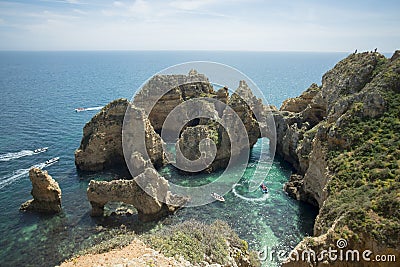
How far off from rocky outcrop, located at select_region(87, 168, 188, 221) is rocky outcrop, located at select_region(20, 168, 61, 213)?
14.1ft

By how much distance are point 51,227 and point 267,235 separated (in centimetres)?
2187

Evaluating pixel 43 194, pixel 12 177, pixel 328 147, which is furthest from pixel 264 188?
pixel 12 177

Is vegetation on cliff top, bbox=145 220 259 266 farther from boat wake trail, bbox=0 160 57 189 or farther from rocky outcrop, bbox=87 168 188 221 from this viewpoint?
boat wake trail, bbox=0 160 57 189

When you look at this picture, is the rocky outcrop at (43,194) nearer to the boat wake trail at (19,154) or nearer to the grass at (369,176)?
the boat wake trail at (19,154)

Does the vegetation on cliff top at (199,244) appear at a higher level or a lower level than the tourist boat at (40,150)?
higher

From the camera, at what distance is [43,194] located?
1302 inches

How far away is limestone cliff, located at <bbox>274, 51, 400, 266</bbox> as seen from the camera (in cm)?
1944

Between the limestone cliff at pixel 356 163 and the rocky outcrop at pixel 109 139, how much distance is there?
820 inches

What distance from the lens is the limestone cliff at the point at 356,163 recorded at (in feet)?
63.8

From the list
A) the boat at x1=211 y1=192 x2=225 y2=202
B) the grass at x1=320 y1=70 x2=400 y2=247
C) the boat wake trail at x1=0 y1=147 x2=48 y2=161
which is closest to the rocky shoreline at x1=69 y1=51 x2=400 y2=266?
the grass at x1=320 y1=70 x2=400 y2=247

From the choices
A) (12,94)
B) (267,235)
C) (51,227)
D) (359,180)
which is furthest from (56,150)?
(12,94)

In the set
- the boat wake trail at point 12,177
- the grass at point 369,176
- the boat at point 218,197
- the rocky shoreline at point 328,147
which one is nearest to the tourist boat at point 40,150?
the boat wake trail at point 12,177

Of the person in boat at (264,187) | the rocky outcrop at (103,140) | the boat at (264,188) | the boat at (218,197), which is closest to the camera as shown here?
the boat at (218,197)

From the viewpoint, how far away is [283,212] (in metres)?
33.8
